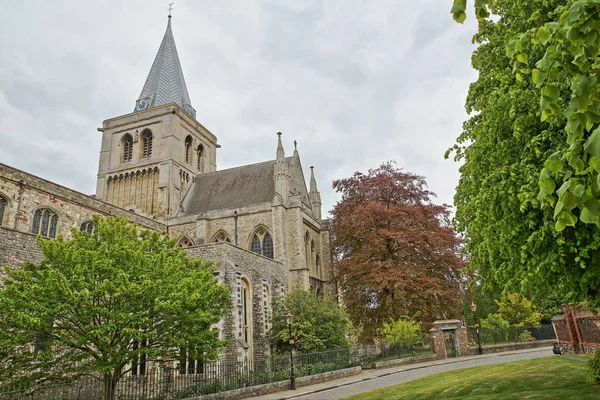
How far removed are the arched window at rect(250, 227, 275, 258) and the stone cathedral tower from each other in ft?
27.9

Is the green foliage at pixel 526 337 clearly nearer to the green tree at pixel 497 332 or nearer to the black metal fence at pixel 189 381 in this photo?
the green tree at pixel 497 332

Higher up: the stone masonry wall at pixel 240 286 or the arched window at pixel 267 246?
the arched window at pixel 267 246

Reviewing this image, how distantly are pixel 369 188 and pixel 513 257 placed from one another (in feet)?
79.0

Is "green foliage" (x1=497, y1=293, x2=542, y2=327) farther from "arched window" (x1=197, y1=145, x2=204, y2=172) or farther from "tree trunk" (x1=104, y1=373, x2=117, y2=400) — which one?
"tree trunk" (x1=104, y1=373, x2=117, y2=400)

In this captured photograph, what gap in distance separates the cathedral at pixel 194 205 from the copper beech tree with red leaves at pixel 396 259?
364cm

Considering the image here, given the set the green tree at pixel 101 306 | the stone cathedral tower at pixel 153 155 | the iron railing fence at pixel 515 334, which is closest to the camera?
the green tree at pixel 101 306

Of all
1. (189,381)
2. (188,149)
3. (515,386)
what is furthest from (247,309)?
(188,149)

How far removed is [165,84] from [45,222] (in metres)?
25.7

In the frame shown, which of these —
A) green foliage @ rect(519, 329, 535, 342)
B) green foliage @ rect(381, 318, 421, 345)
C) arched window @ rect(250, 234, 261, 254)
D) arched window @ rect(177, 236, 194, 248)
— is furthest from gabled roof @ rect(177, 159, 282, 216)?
green foliage @ rect(519, 329, 535, 342)

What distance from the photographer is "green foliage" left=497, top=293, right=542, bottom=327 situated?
37.3 m

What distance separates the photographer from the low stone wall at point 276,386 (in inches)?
604

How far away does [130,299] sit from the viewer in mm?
12586

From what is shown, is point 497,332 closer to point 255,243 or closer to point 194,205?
point 255,243

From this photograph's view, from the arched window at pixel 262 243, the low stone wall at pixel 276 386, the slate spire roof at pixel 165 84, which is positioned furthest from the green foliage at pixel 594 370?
the slate spire roof at pixel 165 84
